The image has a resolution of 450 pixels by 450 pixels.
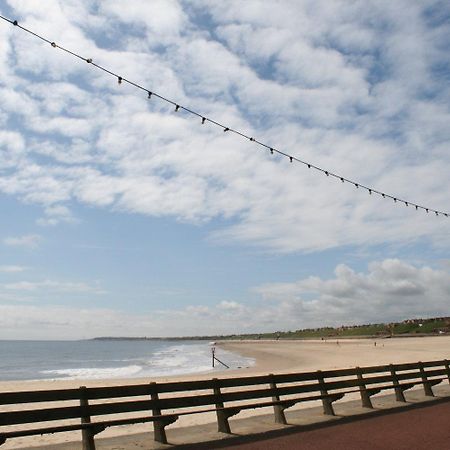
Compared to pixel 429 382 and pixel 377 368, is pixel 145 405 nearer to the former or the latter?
pixel 377 368

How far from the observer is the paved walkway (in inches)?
314

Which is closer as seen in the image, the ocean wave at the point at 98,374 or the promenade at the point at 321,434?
the promenade at the point at 321,434

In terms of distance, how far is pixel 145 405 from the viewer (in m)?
7.91

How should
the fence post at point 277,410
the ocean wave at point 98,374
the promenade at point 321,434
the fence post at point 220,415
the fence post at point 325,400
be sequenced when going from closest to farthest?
the promenade at point 321,434 < the fence post at point 220,415 < the fence post at point 277,410 < the fence post at point 325,400 < the ocean wave at point 98,374

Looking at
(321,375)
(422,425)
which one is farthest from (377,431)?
(321,375)

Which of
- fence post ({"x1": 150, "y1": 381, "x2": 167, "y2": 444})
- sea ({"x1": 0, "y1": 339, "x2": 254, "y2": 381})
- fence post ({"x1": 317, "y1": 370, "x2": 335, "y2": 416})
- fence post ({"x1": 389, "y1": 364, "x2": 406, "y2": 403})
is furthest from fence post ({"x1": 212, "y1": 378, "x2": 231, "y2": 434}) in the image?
sea ({"x1": 0, "y1": 339, "x2": 254, "y2": 381})

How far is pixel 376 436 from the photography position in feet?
28.9

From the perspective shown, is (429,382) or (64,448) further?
(429,382)

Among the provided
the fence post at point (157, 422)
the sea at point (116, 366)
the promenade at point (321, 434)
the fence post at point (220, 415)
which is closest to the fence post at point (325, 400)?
the promenade at point (321, 434)

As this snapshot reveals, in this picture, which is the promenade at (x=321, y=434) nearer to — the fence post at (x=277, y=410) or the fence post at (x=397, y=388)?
the fence post at (x=277, y=410)

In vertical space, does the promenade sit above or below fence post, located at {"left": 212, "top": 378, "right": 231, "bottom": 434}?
below

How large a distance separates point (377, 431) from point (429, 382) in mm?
5719

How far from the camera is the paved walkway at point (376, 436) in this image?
7988 mm

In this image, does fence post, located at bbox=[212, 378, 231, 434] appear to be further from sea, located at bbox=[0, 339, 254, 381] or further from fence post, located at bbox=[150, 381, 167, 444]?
sea, located at bbox=[0, 339, 254, 381]
